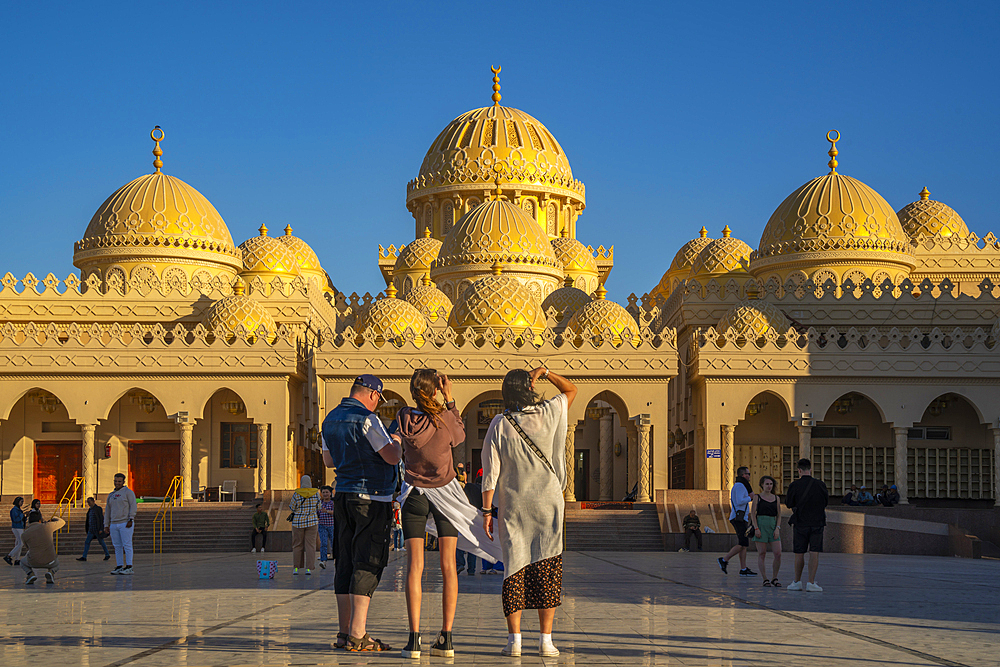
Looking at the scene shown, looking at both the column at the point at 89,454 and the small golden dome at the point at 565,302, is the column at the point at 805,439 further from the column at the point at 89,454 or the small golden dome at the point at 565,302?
the column at the point at 89,454

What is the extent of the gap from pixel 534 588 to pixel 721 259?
109 ft

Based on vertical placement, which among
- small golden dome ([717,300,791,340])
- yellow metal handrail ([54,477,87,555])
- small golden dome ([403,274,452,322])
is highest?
small golden dome ([403,274,452,322])

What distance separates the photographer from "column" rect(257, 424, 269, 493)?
1211 inches

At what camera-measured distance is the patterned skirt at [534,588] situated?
297 inches

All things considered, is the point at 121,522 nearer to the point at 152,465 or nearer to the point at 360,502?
the point at 360,502

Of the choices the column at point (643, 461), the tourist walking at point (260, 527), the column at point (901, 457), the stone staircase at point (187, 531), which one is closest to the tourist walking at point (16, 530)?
the stone staircase at point (187, 531)

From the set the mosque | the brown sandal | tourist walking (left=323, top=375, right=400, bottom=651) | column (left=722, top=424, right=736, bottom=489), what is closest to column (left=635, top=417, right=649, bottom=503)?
the mosque

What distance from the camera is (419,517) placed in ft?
25.6

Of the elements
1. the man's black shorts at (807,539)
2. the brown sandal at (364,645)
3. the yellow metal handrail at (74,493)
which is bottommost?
the yellow metal handrail at (74,493)

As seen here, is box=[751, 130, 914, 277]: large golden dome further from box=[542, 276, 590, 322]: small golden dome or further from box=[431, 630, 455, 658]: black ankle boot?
box=[431, 630, 455, 658]: black ankle boot

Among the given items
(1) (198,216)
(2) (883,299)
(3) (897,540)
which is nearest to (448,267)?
(1) (198,216)

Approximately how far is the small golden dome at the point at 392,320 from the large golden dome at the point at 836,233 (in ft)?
40.6

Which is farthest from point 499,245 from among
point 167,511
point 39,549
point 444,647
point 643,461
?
point 444,647

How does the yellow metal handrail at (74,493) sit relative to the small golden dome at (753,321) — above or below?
below
